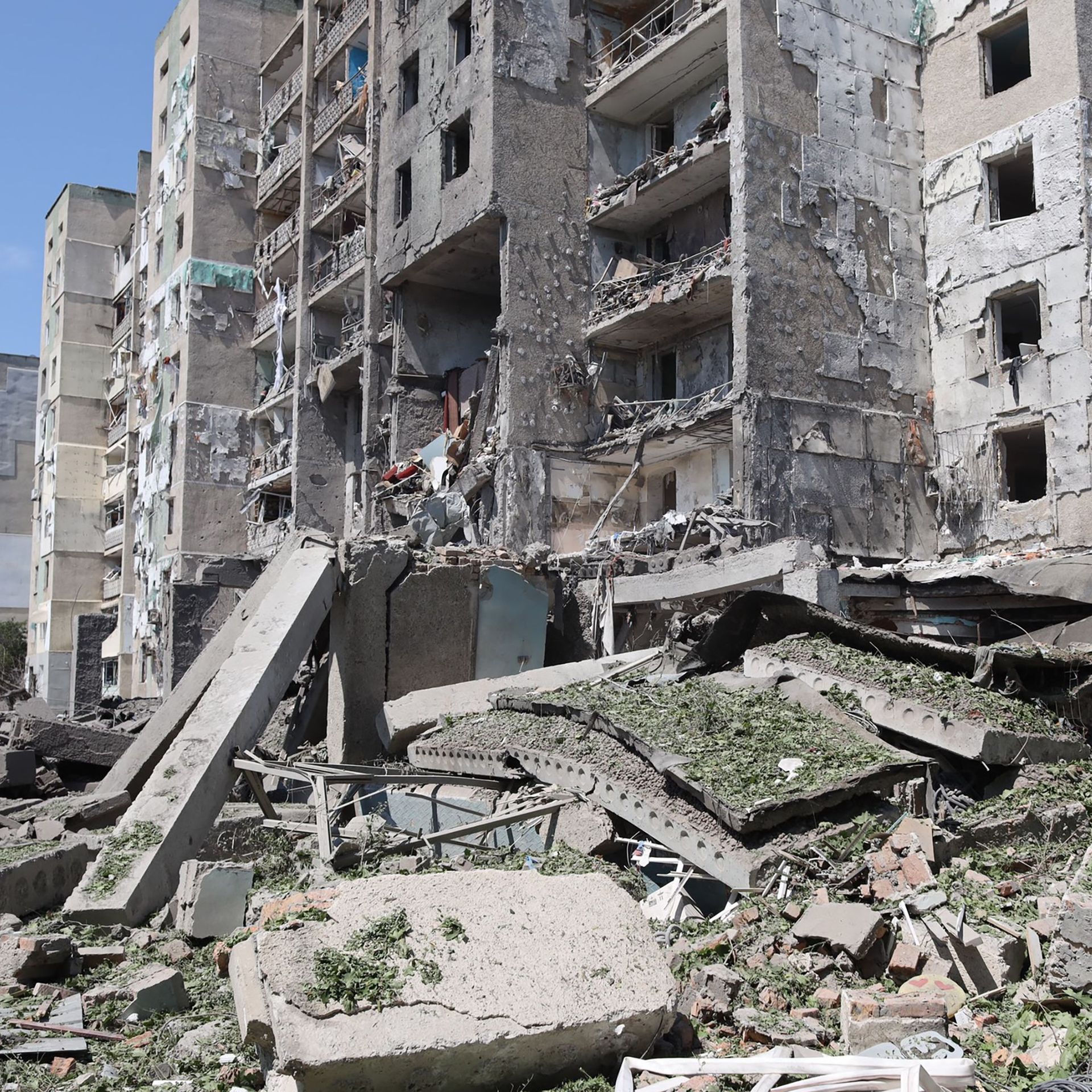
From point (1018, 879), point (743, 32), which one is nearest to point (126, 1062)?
point (1018, 879)

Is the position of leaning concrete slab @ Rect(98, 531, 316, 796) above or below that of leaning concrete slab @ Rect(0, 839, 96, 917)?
above

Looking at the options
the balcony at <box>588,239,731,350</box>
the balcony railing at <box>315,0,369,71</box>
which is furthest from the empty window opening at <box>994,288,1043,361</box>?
the balcony railing at <box>315,0,369,71</box>

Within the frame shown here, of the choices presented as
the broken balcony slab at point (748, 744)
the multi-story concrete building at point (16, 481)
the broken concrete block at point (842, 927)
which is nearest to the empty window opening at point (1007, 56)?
the broken balcony slab at point (748, 744)

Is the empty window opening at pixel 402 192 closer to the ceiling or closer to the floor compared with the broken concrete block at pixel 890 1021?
closer to the ceiling

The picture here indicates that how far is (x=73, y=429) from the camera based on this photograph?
4416 cm

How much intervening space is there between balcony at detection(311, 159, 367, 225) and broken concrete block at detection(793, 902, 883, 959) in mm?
23629

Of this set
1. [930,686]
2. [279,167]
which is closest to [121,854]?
[930,686]

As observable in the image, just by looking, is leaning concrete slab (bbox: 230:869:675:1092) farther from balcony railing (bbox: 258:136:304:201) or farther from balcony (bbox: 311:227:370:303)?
balcony railing (bbox: 258:136:304:201)

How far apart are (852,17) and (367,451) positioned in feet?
43.3

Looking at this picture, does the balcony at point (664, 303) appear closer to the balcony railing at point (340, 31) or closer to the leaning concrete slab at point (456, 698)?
the leaning concrete slab at point (456, 698)

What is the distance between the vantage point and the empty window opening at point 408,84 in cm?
2431

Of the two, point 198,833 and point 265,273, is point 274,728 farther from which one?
point 265,273

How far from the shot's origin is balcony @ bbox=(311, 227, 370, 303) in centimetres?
2573

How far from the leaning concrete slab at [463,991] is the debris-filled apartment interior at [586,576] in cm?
2
